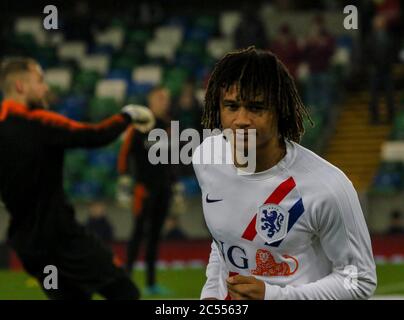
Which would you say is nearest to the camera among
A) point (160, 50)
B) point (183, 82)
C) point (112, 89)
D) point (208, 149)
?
point (208, 149)

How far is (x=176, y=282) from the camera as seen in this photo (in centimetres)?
1218

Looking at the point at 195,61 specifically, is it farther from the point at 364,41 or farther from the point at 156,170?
the point at 156,170

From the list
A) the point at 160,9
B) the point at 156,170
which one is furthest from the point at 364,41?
the point at 156,170

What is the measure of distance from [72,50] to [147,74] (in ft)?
6.48

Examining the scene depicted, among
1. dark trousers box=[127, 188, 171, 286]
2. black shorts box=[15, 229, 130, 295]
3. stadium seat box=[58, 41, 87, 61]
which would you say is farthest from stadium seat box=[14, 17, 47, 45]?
black shorts box=[15, 229, 130, 295]

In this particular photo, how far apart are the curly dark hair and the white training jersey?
0.09 meters

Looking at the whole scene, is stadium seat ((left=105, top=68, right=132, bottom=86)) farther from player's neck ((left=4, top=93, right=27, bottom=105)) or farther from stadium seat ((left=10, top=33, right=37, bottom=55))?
player's neck ((left=4, top=93, right=27, bottom=105))

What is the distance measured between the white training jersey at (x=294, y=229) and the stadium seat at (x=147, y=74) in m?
15.4

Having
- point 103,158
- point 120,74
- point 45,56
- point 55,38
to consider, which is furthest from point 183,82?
point 55,38

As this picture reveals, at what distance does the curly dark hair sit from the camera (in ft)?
12.4

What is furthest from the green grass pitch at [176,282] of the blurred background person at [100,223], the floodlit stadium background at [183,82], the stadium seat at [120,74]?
the stadium seat at [120,74]

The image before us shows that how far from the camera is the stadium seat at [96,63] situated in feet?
66.6

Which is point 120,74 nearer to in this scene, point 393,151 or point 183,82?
point 183,82

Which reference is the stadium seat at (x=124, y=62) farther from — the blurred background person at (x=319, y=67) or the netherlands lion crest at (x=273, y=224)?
the netherlands lion crest at (x=273, y=224)
